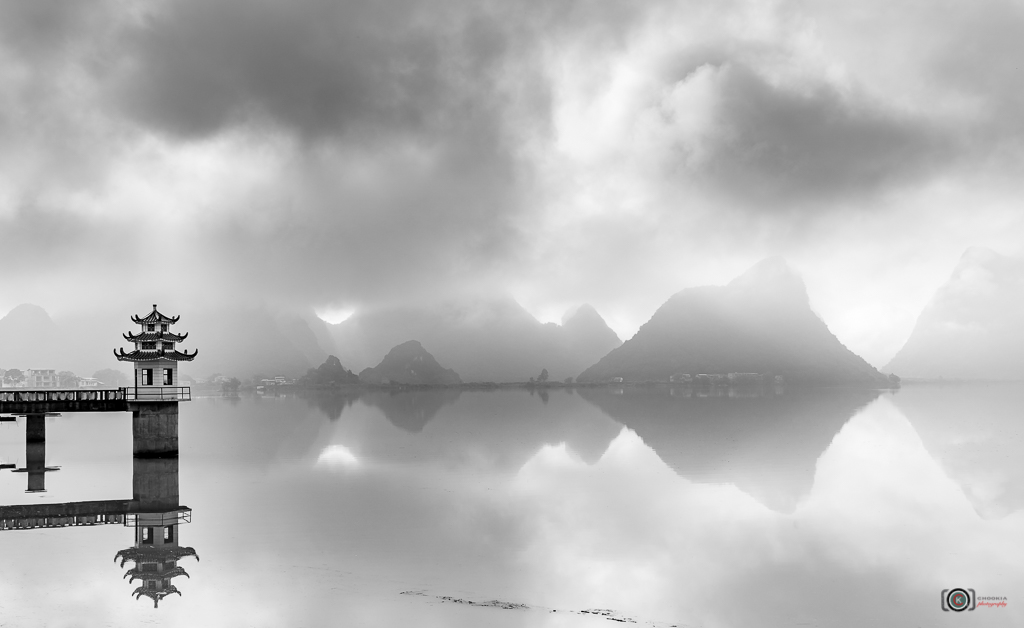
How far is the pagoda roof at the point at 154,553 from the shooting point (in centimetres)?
2270

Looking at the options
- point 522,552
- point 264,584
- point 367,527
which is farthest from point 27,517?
point 522,552

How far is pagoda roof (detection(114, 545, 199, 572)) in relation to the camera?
22703mm

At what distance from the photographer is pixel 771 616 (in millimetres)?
17812

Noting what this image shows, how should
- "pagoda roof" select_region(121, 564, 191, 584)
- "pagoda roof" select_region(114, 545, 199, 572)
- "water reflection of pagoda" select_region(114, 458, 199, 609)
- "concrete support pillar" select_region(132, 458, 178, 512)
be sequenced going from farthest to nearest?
"concrete support pillar" select_region(132, 458, 178, 512)
"pagoda roof" select_region(114, 545, 199, 572)
"pagoda roof" select_region(121, 564, 191, 584)
"water reflection of pagoda" select_region(114, 458, 199, 609)

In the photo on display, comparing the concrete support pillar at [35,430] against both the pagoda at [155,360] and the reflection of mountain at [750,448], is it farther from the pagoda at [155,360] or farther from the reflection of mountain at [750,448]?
the reflection of mountain at [750,448]

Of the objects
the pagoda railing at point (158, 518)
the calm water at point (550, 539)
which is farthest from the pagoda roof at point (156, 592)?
the pagoda railing at point (158, 518)

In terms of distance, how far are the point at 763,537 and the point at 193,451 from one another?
43812 mm

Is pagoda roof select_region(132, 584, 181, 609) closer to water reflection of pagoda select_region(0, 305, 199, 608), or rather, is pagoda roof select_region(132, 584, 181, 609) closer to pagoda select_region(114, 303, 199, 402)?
water reflection of pagoda select_region(0, 305, 199, 608)

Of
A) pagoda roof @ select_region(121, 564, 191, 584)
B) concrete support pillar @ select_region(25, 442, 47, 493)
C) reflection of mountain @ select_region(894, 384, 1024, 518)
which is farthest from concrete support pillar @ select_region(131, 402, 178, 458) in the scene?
reflection of mountain @ select_region(894, 384, 1024, 518)

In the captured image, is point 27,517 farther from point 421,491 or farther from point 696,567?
Answer: point 696,567

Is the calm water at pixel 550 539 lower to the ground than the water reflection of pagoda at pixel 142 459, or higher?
lower

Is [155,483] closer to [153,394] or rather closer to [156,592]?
[153,394]

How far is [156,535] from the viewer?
26172 millimetres

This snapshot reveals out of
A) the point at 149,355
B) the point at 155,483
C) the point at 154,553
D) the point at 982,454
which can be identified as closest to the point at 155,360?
the point at 149,355
